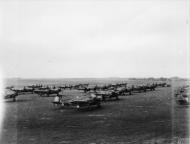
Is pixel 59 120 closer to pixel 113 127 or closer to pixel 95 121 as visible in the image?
pixel 95 121

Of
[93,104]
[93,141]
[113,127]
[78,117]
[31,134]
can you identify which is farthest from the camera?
[93,104]

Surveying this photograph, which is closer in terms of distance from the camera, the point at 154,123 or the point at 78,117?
the point at 154,123

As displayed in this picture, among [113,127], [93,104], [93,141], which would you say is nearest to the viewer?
[93,141]

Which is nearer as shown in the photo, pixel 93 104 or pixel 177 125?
pixel 177 125

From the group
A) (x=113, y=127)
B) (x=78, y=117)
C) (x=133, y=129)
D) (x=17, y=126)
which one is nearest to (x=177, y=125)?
(x=133, y=129)

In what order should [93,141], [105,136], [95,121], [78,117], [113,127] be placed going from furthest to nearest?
[78,117]
[95,121]
[113,127]
[105,136]
[93,141]

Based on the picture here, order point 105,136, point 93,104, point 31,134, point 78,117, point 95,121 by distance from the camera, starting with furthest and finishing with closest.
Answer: point 93,104
point 78,117
point 95,121
point 31,134
point 105,136

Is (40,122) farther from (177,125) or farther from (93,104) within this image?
(177,125)

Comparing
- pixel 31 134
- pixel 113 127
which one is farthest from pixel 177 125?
pixel 31 134
